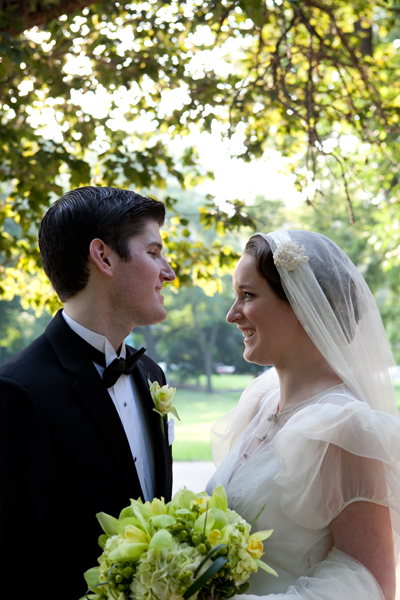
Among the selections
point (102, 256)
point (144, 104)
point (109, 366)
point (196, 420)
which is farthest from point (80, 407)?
point (196, 420)

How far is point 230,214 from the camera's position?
15.4 feet

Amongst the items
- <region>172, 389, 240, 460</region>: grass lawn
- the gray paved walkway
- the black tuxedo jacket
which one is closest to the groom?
the black tuxedo jacket

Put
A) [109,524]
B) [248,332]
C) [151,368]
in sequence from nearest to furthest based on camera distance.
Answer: [109,524] → [248,332] → [151,368]

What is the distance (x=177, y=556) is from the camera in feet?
4.94

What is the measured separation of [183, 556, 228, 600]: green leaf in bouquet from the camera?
146 cm

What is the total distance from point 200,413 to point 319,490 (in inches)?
920

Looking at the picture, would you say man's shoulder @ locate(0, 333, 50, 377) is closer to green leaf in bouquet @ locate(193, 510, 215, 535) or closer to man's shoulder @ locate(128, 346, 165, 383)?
man's shoulder @ locate(128, 346, 165, 383)

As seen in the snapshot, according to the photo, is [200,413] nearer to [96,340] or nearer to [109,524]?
[96,340]

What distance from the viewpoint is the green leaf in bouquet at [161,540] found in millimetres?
1526

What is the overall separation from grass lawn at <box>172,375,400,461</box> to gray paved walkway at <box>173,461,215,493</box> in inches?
41.8

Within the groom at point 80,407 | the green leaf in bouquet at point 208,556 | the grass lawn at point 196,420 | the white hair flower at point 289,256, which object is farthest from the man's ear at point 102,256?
the grass lawn at point 196,420

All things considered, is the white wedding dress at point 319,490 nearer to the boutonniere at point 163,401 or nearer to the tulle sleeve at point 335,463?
the tulle sleeve at point 335,463

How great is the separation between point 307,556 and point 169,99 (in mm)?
3973

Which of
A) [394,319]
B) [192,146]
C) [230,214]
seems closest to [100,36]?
[192,146]
